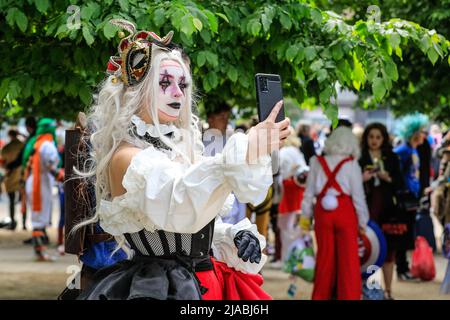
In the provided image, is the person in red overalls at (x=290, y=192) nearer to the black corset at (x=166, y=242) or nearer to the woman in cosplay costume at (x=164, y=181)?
the woman in cosplay costume at (x=164, y=181)

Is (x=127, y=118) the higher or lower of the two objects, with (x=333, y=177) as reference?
higher

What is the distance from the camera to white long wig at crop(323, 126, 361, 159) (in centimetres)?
809

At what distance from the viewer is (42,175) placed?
11305 millimetres

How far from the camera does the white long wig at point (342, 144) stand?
26.6 feet

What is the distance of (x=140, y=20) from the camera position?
5.18 meters

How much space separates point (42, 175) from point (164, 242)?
317 inches

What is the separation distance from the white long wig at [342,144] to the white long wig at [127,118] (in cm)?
440

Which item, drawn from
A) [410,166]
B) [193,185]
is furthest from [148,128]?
[410,166]

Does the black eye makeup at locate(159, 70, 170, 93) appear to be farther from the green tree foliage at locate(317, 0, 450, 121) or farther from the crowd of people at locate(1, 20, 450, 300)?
the green tree foliage at locate(317, 0, 450, 121)

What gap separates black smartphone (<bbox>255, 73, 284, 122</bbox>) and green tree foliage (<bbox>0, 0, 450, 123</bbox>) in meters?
1.67

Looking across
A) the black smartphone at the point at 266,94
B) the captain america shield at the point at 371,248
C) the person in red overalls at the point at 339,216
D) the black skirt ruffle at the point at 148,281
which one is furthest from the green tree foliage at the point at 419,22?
the black skirt ruffle at the point at 148,281

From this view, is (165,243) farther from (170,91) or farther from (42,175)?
(42,175)

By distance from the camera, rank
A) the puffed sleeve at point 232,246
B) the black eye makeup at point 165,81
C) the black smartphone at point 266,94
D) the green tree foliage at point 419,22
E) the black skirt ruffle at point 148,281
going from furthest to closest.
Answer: the green tree foliage at point 419,22 → the puffed sleeve at point 232,246 → the black eye makeup at point 165,81 → the black skirt ruffle at point 148,281 → the black smartphone at point 266,94
